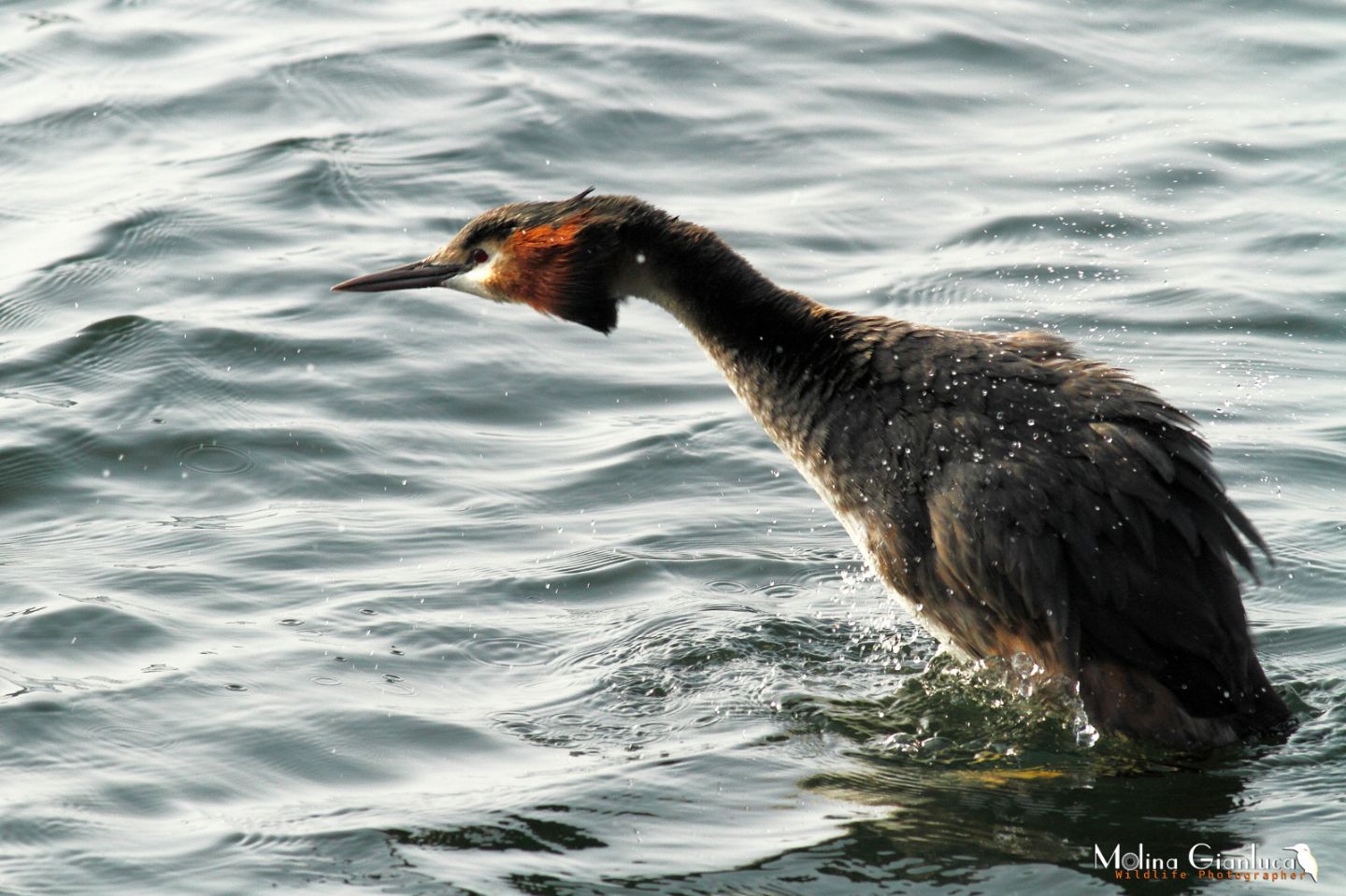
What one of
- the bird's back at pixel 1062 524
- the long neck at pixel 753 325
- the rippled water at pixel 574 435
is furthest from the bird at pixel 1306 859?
the long neck at pixel 753 325

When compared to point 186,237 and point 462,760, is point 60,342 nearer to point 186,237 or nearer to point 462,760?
point 186,237

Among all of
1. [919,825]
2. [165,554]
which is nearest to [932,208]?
[165,554]

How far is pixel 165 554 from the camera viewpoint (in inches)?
292

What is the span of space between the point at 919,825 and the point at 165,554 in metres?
3.33

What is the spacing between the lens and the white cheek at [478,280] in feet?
23.4

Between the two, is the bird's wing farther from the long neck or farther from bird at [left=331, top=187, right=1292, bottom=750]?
the long neck

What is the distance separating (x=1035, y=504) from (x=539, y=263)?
6.91 feet

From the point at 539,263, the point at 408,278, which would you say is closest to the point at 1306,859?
the point at 539,263

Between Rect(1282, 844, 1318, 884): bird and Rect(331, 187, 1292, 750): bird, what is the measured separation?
61 centimetres

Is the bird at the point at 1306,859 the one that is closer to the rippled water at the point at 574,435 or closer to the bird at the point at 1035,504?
the rippled water at the point at 574,435

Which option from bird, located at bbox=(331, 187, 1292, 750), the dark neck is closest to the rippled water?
bird, located at bbox=(331, 187, 1292, 750)

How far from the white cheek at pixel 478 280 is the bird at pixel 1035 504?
42.1 inches

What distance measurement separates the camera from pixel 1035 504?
19.1 feet

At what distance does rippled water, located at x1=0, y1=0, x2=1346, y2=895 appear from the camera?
5676 millimetres
